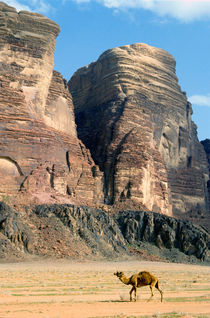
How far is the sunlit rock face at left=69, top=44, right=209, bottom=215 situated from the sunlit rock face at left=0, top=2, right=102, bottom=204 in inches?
256

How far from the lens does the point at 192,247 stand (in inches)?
2547

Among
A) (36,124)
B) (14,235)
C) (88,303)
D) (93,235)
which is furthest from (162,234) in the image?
(88,303)

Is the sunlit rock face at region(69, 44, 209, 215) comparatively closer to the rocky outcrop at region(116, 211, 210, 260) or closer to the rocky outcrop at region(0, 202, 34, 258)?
the rocky outcrop at region(116, 211, 210, 260)

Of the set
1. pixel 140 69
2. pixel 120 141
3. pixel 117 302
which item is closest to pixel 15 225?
pixel 117 302

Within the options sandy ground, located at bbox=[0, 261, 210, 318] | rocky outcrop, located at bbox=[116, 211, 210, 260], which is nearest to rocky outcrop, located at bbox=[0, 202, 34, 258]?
rocky outcrop, located at bbox=[116, 211, 210, 260]

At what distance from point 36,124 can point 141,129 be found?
84.0 ft

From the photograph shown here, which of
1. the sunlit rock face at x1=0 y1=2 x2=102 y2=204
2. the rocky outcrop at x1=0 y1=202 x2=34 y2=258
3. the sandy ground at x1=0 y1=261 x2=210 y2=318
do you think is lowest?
the sandy ground at x1=0 y1=261 x2=210 y2=318

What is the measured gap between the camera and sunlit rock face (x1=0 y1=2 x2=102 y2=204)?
213ft

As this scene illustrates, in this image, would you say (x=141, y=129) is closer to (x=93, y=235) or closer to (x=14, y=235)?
(x=93, y=235)

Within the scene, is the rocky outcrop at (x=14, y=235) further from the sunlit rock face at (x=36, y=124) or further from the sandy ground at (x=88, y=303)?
the sandy ground at (x=88, y=303)

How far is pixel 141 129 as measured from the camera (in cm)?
8862

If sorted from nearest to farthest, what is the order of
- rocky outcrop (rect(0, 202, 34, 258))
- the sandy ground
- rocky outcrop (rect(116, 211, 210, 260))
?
the sandy ground → rocky outcrop (rect(0, 202, 34, 258)) → rocky outcrop (rect(116, 211, 210, 260))

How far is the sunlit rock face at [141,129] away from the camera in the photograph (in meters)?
81.5

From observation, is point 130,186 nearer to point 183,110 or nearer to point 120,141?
point 120,141
